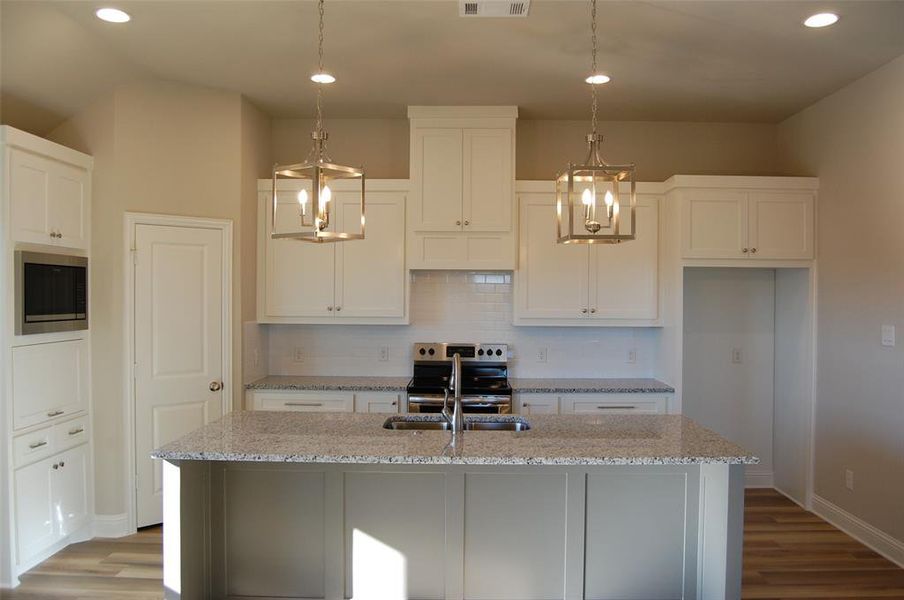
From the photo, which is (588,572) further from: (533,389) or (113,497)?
(113,497)

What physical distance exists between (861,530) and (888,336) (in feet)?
4.18

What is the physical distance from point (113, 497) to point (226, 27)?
117 inches

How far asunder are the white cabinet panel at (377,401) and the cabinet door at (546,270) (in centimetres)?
113

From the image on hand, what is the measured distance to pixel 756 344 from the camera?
Result: 15.6 feet

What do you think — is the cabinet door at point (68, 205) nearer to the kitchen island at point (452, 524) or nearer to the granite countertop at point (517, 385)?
the granite countertop at point (517, 385)

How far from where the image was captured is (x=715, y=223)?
14.0 ft

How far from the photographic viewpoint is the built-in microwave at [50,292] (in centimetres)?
319

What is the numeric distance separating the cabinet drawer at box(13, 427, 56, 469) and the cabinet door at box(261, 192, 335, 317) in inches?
63.0

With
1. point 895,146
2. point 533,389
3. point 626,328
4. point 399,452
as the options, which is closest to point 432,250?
point 533,389

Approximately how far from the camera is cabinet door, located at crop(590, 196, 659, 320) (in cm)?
446

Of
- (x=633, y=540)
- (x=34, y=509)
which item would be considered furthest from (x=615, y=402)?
(x=34, y=509)

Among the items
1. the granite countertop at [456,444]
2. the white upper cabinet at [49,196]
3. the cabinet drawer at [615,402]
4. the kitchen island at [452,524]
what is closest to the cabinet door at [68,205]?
the white upper cabinet at [49,196]

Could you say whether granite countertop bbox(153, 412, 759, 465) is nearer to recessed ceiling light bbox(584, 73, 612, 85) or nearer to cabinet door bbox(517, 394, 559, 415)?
cabinet door bbox(517, 394, 559, 415)

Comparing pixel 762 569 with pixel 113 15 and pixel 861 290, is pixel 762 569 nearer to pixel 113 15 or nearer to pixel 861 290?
pixel 861 290
